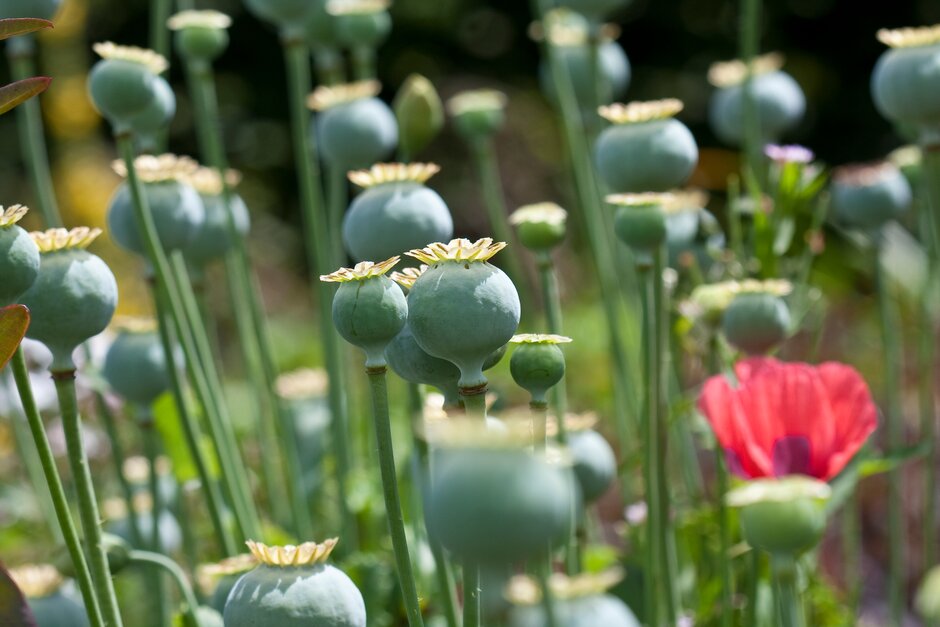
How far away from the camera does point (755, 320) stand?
70cm

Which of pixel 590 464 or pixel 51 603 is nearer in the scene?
pixel 51 603

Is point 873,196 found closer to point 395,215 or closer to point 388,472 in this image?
point 395,215

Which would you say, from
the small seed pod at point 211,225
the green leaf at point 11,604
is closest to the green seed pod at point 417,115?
the small seed pod at point 211,225

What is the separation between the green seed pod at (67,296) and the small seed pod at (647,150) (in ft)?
0.95

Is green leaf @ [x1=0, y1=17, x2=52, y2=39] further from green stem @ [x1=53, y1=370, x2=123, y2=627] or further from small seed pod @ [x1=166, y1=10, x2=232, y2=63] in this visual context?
small seed pod @ [x1=166, y1=10, x2=232, y2=63]

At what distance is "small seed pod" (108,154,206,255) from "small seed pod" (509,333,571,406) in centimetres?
30

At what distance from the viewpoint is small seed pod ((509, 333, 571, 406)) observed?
510 mm

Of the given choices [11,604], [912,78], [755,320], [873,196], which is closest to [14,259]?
[11,604]

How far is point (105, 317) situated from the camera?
0.57 metres

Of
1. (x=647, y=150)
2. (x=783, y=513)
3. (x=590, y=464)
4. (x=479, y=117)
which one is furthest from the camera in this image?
(x=479, y=117)

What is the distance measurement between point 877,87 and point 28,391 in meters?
0.57

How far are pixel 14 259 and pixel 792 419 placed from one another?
356 millimetres

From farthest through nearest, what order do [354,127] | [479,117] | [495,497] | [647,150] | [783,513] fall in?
[479,117] → [354,127] → [647,150] → [783,513] → [495,497]

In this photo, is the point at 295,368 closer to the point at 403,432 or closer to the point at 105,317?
the point at 403,432
